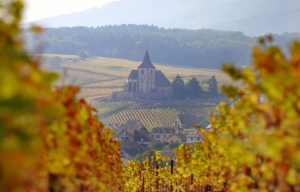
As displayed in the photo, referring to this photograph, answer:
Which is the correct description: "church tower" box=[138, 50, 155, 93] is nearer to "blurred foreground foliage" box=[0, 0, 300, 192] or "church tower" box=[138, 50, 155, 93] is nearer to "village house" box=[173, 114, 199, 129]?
"village house" box=[173, 114, 199, 129]

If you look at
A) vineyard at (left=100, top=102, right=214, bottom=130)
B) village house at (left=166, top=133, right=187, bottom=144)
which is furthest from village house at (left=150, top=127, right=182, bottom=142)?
vineyard at (left=100, top=102, right=214, bottom=130)

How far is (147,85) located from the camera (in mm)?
150250

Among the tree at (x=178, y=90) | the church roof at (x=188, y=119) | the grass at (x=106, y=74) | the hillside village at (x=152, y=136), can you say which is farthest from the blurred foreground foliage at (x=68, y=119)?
the tree at (x=178, y=90)

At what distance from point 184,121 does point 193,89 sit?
26621 millimetres

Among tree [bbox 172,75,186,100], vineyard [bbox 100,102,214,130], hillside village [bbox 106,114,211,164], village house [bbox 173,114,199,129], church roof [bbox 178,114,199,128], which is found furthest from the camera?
tree [bbox 172,75,186,100]

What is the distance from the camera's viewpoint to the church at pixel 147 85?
468 feet

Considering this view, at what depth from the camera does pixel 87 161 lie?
6.41m

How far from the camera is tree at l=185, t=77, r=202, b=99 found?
13500cm

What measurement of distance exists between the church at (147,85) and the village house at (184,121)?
27232mm

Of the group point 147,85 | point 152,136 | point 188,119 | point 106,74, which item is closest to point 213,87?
point 147,85

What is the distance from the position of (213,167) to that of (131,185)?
15.6 m

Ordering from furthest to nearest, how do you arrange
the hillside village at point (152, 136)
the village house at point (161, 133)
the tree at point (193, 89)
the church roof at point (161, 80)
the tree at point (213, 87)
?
1. the church roof at point (161, 80)
2. the tree at point (193, 89)
3. the tree at point (213, 87)
4. the village house at point (161, 133)
5. the hillside village at point (152, 136)

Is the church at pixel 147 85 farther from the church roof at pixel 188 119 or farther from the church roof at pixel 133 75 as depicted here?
the church roof at pixel 188 119

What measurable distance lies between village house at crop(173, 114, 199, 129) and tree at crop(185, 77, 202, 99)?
21.7 metres
